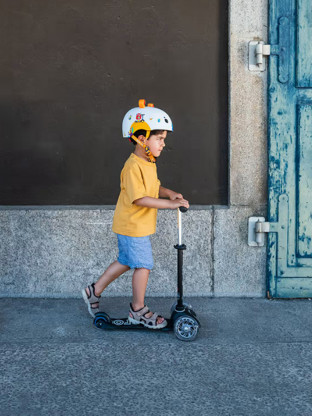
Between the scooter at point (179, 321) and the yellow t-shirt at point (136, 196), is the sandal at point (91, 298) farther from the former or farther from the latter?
the yellow t-shirt at point (136, 196)

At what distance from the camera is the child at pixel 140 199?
3.93 m

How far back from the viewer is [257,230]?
498 cm

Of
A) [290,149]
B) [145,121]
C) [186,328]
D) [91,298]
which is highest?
→ [145,121]

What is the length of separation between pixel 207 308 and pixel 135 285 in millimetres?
963

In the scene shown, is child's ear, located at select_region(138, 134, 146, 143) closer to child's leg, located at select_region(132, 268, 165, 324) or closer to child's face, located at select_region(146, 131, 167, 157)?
child's face, located at select_region(146, 131, 167, 157)

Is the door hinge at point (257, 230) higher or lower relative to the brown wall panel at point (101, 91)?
lower

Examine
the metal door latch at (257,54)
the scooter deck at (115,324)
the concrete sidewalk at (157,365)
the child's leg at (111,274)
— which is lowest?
the concrete sidewalk at (157,365)

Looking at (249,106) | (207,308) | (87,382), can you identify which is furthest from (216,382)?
(249,106)

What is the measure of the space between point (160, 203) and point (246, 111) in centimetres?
162

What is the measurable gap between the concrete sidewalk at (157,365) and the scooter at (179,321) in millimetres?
61

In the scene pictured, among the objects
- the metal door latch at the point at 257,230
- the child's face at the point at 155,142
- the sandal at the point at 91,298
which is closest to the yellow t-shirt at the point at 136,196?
the child's face at the point at 155,142

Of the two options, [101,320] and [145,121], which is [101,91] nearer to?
[145,121]

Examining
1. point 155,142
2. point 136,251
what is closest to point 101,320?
point 136,251

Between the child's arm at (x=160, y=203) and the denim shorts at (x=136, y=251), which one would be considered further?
the denim shorts at (x=136, y=251)
